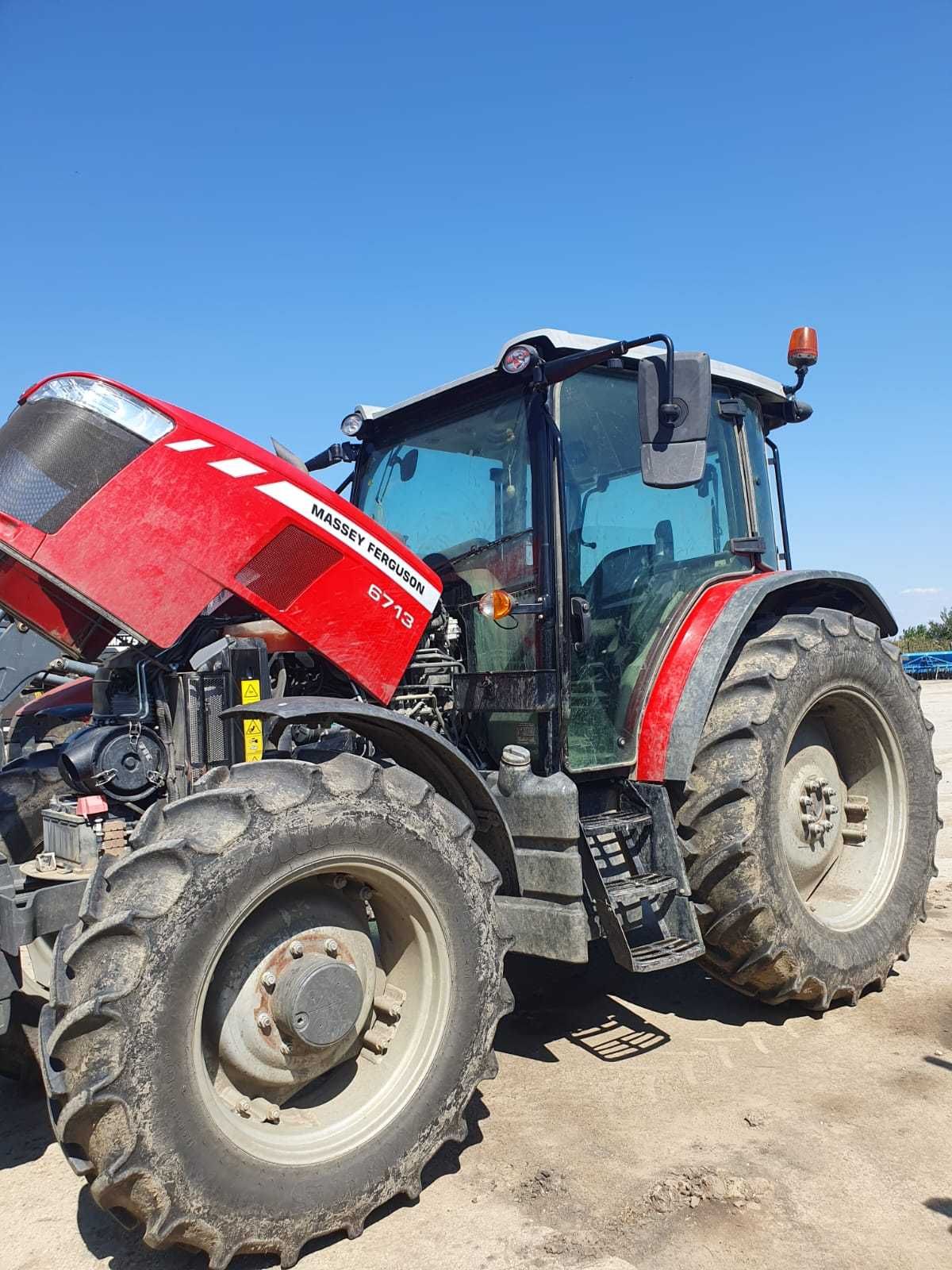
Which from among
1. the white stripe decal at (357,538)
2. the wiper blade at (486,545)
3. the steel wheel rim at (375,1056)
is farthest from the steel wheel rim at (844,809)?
the steel wheel rim at (375,1056)

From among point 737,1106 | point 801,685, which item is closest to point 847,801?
point 801,685

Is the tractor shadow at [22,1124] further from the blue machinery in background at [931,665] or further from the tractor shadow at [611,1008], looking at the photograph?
the blue machinery in background at [931,665]

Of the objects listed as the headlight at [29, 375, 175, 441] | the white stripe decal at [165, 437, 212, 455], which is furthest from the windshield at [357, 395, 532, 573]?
the headlight at [29, 375, 175, 441]

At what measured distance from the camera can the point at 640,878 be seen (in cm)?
363

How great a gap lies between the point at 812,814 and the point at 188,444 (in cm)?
295

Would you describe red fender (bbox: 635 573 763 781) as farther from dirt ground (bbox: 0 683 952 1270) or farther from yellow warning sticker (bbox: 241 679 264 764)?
yellow warning sticker (bbox: 241 679 264 764)

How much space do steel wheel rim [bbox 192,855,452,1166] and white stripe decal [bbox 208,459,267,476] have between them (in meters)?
1.21

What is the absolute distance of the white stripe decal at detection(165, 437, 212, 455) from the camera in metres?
2.98

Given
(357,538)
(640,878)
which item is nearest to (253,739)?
(357,538)

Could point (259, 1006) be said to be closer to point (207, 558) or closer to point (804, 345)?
point (207, 558)

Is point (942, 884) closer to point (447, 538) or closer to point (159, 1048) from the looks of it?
point (447, 538)

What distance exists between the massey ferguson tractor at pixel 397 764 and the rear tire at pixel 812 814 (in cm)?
2

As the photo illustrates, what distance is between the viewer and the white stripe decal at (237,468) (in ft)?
9.96

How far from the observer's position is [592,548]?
12.5 feet
